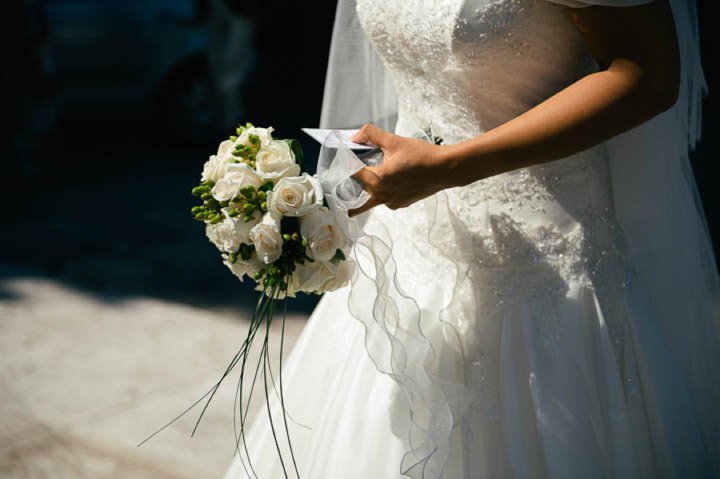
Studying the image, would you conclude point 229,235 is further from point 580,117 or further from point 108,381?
point 108,381

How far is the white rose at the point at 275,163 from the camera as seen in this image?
1470mm

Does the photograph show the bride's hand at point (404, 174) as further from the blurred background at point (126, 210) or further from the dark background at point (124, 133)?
the dark background at point (124, 133)

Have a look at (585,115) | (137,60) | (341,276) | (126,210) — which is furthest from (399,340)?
(137,60)

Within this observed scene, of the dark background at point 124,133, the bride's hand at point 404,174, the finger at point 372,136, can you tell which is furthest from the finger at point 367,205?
the dark background at point 124,133

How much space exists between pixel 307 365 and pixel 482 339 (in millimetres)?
476

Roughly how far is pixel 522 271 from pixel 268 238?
552 millimetres

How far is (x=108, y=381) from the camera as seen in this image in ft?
11.6

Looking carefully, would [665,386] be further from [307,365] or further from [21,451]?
[21,451]

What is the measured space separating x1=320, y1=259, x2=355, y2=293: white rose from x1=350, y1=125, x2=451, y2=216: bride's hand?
0.41 ft

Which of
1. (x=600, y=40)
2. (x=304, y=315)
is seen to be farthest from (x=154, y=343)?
(x=600, y=40)

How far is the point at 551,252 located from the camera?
1655mm

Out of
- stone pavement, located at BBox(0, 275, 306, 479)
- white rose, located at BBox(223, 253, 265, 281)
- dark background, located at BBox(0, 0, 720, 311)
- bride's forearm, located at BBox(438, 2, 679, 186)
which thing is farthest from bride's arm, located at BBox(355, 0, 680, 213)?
dark background, located at BBox(0, 0, 720, 311)

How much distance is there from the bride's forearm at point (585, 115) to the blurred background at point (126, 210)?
184 centimetres

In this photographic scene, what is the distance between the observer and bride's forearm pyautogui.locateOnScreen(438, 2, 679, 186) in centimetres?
142
